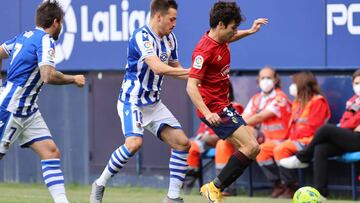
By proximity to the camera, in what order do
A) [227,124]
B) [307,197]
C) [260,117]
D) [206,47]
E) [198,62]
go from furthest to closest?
[260,117] < [307,197] < [227,124] < [206,47] < [198,62]

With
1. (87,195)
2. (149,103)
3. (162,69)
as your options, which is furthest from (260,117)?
(162,69)

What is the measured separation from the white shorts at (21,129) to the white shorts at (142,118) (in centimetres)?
90

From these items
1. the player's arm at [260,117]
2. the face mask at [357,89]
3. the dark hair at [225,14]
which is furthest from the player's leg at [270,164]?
the dark hair at [225,14]

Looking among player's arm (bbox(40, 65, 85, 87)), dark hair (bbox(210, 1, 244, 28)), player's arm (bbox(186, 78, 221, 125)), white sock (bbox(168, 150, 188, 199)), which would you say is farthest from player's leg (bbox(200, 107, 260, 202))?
player's arm (bbox(40, 65, 85, 87))

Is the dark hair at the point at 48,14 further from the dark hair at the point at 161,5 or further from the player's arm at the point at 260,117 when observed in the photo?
the player's arm at the point at 260,117

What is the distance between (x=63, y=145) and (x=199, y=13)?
2854 mm

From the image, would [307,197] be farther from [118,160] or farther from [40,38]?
[40,38]

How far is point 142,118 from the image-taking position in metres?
10.7

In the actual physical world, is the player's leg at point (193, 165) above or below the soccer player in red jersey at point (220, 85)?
below

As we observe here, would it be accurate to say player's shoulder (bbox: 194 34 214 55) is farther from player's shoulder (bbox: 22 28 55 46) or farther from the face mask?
the face mask

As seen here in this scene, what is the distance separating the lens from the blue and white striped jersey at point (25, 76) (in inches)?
384

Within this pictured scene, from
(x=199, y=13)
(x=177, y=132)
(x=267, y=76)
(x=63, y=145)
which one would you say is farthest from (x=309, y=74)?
(x=63, y=145)

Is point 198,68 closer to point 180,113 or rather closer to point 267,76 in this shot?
point 267,76

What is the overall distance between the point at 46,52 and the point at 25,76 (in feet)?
1.20
